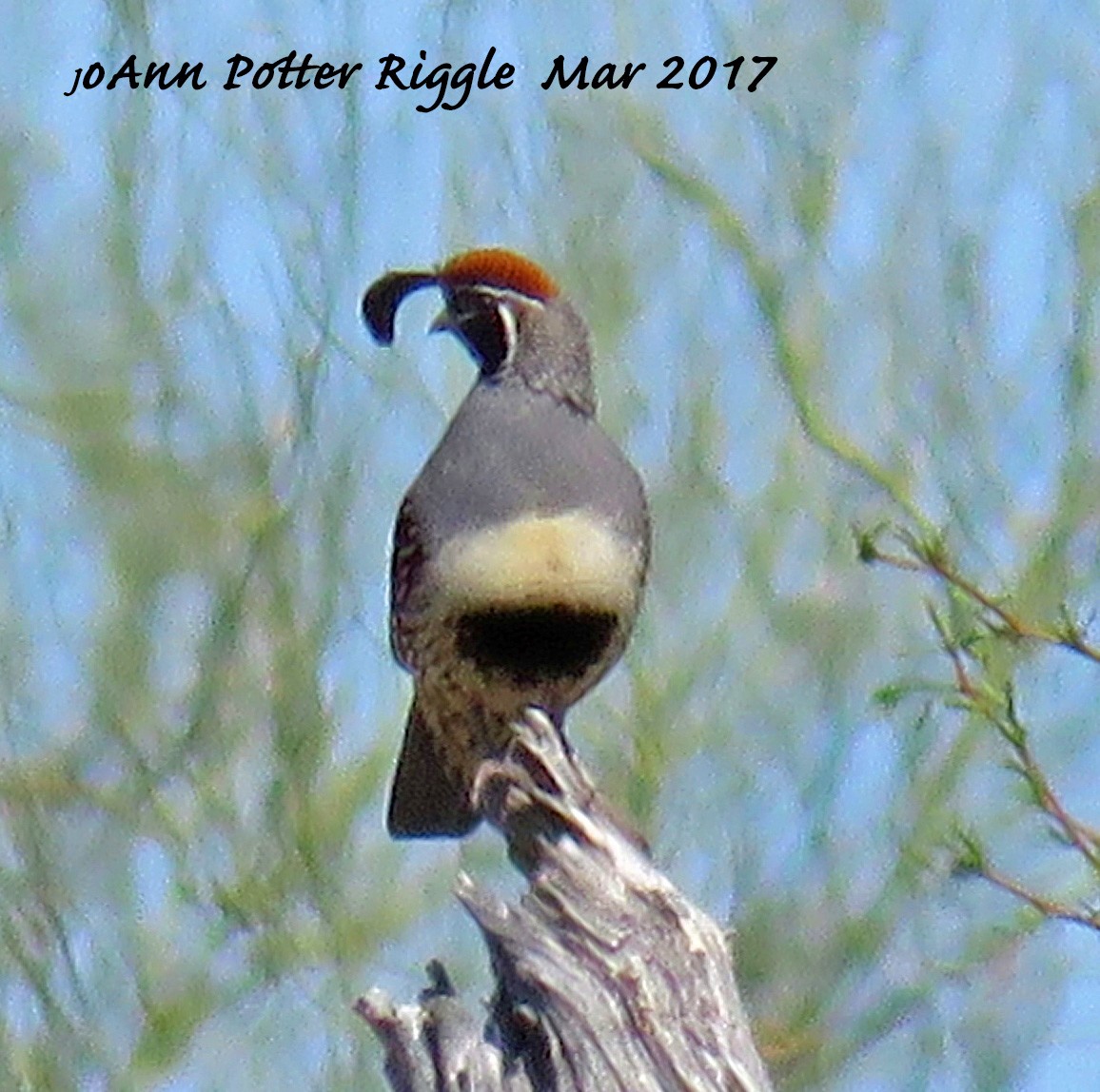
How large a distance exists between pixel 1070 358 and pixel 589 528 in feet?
3.03

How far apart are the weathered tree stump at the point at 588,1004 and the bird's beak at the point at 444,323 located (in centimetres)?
129

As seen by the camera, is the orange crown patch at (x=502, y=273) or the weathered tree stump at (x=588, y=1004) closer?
the weathered tree stump at (x=588, y=1004)

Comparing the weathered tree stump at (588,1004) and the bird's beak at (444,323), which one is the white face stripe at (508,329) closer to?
the bird's beak at (444,323)

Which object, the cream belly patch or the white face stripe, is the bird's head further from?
the cream belly patch

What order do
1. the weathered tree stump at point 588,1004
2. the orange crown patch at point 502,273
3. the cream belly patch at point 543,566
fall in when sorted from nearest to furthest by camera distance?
the weathered tree stump at point 588,1004 < the cream belly patch at point 543,566 < the orange crown patch at point 502,273

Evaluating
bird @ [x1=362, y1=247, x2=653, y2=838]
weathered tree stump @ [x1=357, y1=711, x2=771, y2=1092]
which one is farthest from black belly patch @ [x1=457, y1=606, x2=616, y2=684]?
weathered tree stump @ [x1=357, y1=711, x2=771, y2=1092]

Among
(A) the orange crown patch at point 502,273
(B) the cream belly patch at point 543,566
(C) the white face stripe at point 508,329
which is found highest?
(A) the orange crown patch at point 502,273

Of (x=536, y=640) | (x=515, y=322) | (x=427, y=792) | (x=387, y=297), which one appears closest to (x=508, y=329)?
(x=515, y=322)

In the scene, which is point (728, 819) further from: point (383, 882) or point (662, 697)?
point (383, 882)

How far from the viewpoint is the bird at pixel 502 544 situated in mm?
3711

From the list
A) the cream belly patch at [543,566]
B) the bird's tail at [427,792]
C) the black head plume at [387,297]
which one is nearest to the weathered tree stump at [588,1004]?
the cream belly patch at [543,566]

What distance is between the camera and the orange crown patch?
3914mm

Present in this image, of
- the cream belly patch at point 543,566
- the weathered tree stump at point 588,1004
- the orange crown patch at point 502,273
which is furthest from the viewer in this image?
the orange crown patch at point 502,273

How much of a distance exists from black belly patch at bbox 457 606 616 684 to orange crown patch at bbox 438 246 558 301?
0.47 metres
